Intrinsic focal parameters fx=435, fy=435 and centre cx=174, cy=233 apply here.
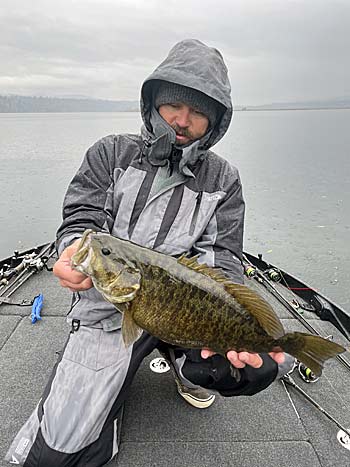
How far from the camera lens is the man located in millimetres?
2309

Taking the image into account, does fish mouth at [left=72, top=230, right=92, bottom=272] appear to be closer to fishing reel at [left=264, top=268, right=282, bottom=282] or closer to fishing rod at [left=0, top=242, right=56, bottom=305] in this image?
fishing rod at [left=0, top=242, right=56, bottom=305]

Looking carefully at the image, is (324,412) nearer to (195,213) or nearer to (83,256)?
(195,213)

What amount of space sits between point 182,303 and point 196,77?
1374mm

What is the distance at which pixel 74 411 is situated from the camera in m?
2.22

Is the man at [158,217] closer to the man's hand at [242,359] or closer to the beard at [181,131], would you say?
the beard at [181,131]

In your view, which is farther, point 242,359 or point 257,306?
point 242,359

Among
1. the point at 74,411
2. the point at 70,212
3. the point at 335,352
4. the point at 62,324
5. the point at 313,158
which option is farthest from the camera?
the point at 313,158

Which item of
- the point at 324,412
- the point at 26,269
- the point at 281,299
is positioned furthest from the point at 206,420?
the point at 26,269

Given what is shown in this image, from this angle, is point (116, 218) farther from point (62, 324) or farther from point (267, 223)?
point (267, 223)

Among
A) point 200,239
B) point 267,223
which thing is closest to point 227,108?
point 200,239

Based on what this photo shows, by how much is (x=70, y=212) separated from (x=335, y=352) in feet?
5.15

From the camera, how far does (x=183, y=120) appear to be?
8.57 ft

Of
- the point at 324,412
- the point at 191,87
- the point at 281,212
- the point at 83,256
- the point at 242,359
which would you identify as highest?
the point at 191,87

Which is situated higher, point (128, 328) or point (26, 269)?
point (128, 328)
